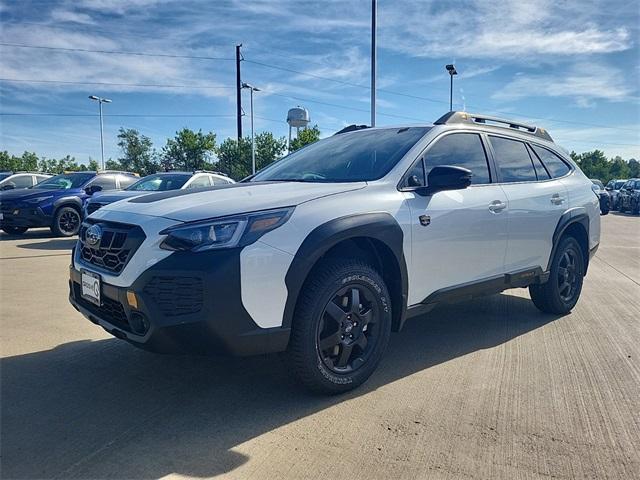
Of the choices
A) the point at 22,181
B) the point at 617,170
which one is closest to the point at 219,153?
the point at 22,181

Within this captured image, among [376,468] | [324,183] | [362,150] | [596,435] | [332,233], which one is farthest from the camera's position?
[362,150]

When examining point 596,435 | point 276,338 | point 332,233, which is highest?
point 332,233

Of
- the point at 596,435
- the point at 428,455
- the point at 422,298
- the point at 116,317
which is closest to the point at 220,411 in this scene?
the point at 116,317

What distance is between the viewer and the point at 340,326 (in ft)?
10.1

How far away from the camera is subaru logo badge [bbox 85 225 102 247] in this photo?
307 centimetres

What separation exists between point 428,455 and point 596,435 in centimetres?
100

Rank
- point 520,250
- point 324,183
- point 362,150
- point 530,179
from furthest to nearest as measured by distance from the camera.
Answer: point 530,179 → point 520,250 → point 362,150 → point 324,183

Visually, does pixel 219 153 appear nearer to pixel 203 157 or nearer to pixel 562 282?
pixel 203 157

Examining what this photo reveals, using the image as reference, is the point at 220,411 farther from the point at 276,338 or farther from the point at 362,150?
the point at 362,150

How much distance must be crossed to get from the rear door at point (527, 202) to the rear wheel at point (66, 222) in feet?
33.5

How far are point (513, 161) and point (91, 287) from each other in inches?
145

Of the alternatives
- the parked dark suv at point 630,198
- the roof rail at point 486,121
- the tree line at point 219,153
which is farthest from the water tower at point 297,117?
the roof rail at point 486,121

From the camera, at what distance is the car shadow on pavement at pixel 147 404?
245 cm

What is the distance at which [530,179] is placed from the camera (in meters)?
4.75
